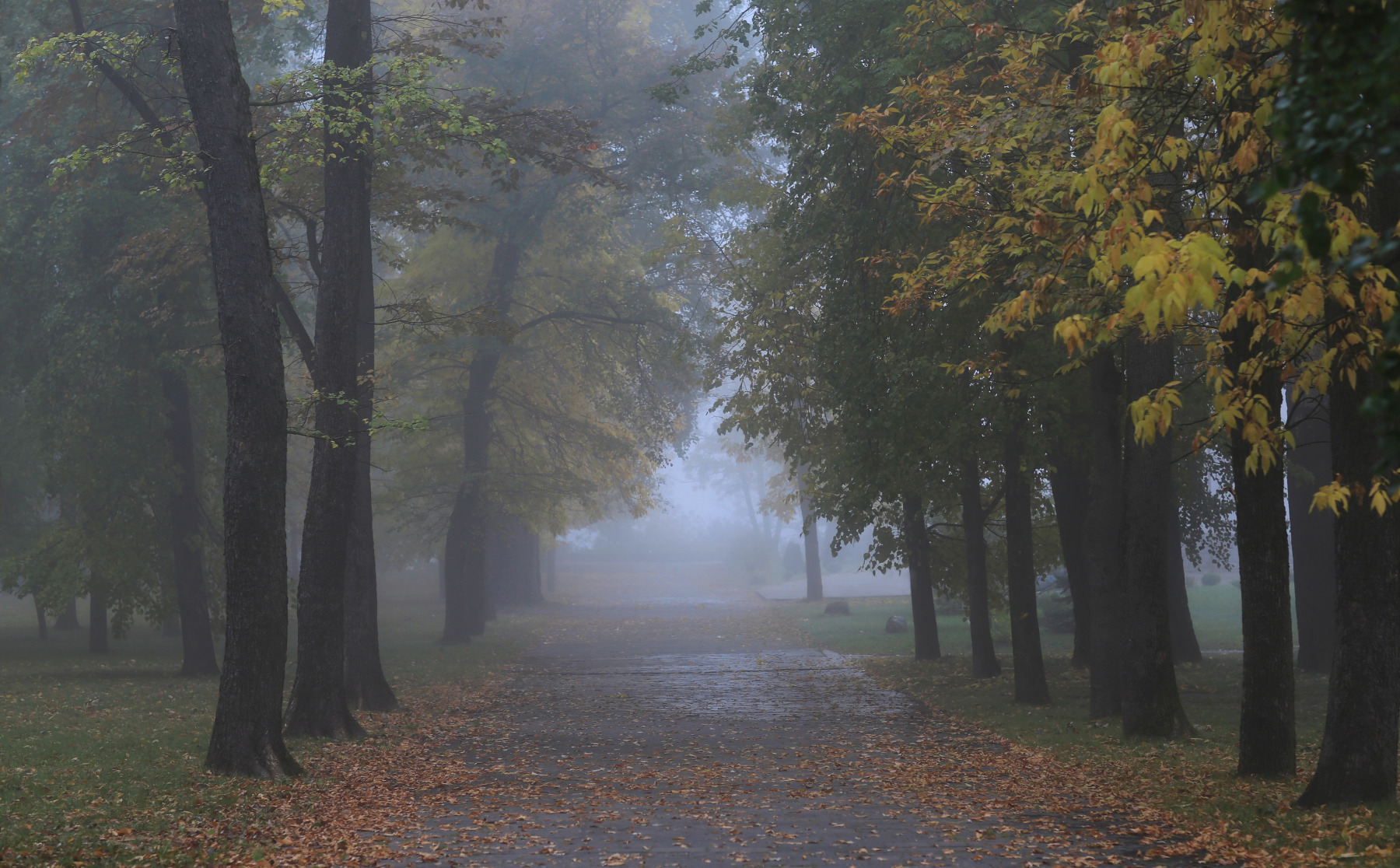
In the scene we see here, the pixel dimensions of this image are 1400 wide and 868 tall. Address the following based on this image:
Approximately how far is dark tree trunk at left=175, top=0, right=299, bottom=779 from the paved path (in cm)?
213

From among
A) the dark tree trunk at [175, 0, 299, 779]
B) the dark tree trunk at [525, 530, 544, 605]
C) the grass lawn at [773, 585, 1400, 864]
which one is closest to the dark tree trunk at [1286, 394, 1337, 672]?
the grass lawn at [773, 585, 1400, 864]

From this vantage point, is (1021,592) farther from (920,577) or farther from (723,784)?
(723,784)

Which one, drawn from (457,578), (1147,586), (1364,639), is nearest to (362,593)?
(1147,586)

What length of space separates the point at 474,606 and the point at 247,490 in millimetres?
19530

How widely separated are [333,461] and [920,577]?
11.5 metres

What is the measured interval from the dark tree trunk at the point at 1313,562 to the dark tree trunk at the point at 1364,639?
9.85 metres

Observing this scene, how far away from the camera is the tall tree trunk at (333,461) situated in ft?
41.0

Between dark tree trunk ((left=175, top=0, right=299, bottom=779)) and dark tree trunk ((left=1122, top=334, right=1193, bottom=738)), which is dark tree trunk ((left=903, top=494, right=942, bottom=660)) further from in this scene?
dark tree trunk ((left=175, top=0, right=299, bottom=779))

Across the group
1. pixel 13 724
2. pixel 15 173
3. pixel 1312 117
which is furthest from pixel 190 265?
pixel 1312 117

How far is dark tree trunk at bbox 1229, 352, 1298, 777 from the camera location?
27.2ft

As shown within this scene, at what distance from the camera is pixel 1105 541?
12578mm

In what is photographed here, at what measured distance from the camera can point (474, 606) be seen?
28.6m

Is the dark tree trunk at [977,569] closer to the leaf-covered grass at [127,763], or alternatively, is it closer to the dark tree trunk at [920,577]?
the dark tree trunk at [920,577]

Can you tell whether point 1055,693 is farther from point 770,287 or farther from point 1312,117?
point 1312,117
